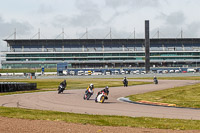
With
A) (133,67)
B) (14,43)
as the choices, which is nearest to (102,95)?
(133,67)

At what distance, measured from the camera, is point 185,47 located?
164000mm

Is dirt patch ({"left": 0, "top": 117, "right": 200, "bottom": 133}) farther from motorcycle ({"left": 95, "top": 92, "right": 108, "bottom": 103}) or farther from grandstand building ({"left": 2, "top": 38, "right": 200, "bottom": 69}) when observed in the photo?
grandstand building ({"left": 2, "top": 38, "right": 200, "bottom": 69})

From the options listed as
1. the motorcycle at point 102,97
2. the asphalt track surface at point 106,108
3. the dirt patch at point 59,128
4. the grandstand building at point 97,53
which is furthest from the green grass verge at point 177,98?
the grandstand building at point 97,53

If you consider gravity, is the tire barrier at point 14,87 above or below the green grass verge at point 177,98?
above

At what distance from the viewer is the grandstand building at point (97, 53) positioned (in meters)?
153

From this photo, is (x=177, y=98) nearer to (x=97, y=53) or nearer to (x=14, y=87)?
(x=14, y=87)

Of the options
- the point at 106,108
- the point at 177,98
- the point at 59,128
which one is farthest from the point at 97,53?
the point at 59,128

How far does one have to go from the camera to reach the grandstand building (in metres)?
153

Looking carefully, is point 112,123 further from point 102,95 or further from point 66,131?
point 102,95

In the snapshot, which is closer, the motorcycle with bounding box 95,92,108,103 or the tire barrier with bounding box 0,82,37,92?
the motorcycle with bounding box 95,92,108,103

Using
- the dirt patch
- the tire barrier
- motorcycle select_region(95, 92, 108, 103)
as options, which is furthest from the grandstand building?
the dirt patch

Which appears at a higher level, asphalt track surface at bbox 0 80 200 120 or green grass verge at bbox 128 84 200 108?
green grass verge at bbox 128 84 200 108

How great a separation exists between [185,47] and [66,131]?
161780mm

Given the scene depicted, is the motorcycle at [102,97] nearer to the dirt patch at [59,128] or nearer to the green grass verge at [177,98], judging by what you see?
the green grass verge at [177,98]
